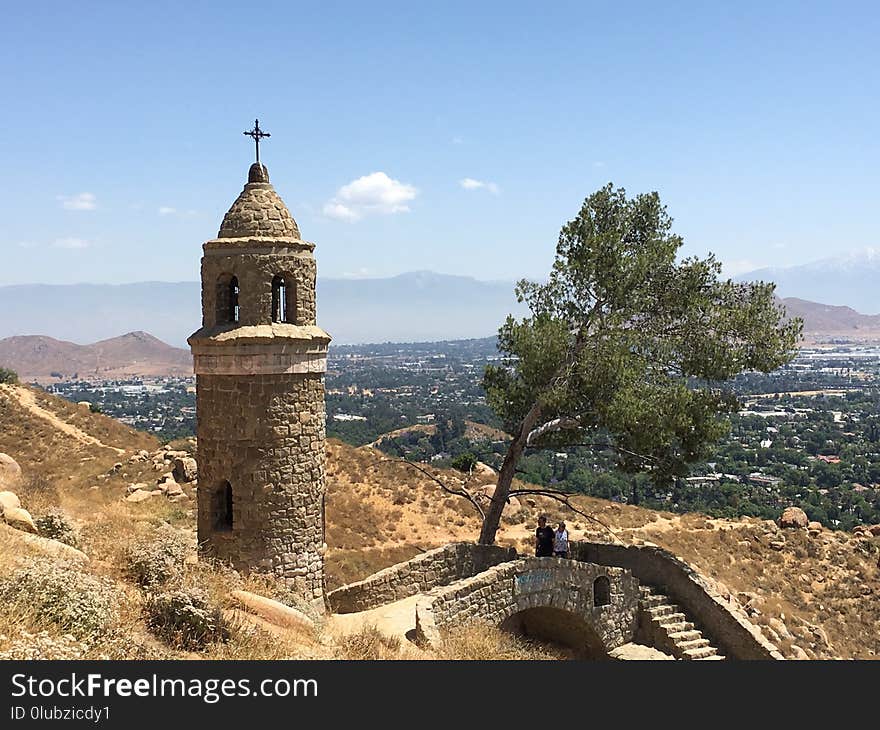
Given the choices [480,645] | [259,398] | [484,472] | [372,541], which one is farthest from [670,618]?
[484,472]

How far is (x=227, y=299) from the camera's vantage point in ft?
40.3

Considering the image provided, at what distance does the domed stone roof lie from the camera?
12.1 m

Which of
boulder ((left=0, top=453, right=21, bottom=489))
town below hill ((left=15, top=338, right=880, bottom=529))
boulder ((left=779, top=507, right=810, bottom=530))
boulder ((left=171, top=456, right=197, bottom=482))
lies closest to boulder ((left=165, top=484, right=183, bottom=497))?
boulder ((left=171, top=456, right=197, bottom=482))

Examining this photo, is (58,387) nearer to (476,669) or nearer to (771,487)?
(771,487)

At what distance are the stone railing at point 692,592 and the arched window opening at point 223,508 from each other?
888 centimetres

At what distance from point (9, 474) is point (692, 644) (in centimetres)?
2057

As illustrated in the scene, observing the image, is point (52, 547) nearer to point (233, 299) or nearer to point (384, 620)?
point (233, 299)

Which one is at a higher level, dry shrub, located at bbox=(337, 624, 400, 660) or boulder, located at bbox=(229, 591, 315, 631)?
boulder, located at bbox=(229, 591, 315, 631)

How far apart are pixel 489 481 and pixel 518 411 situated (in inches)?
601

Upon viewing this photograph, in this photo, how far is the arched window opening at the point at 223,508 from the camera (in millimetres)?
12250

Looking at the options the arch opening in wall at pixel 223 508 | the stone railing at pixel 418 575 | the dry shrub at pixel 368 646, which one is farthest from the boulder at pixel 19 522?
the dry shrub at pixel 368 646

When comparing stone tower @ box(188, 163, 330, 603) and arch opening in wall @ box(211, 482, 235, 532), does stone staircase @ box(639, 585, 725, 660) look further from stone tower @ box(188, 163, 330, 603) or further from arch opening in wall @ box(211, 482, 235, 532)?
arch opening in wall @ box(211, 482, 235, 532)

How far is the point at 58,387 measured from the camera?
598 feet

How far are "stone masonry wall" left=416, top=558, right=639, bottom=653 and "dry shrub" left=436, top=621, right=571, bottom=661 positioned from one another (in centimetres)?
19
